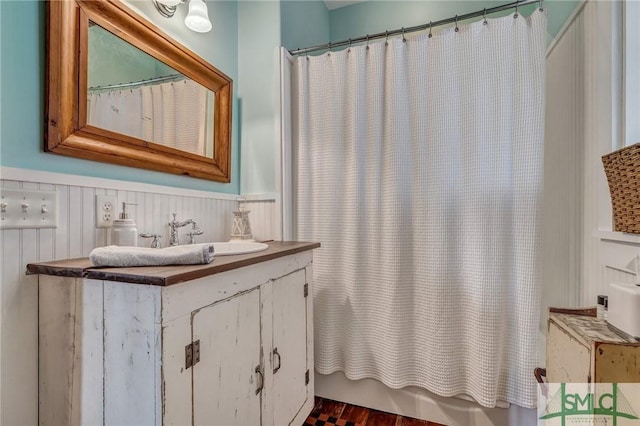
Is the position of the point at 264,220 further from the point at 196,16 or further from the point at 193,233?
the point at 196,16

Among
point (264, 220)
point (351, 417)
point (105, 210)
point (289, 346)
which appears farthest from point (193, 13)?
point (351, 417)

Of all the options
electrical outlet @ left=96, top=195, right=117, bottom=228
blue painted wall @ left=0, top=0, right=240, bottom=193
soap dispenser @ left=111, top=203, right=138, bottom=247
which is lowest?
soap dispenser @ left=111, top=203, right=138, bottom=247

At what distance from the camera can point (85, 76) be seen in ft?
2.95

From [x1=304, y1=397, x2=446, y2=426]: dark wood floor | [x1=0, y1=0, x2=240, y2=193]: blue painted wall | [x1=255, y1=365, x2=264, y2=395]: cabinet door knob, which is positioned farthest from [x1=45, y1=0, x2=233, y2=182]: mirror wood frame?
[x1=304, y1=397, x2=446, y2=426]: dark wood floor

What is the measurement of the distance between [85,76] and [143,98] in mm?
212

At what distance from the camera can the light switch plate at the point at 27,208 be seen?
2.39 ft

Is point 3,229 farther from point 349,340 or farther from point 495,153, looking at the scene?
point 495,153

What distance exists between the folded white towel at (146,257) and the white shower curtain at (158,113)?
1.55 ft

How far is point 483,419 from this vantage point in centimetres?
135

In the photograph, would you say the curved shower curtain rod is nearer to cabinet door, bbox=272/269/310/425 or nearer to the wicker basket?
the wicker basket

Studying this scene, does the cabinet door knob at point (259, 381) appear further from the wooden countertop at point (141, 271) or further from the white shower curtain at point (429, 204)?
the white shower curtain at point (429, 204)

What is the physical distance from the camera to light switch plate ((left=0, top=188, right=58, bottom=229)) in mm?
729

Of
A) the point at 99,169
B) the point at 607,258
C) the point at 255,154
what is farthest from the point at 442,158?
the point at 99,169

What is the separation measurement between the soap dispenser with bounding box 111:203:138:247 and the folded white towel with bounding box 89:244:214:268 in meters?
0.19
